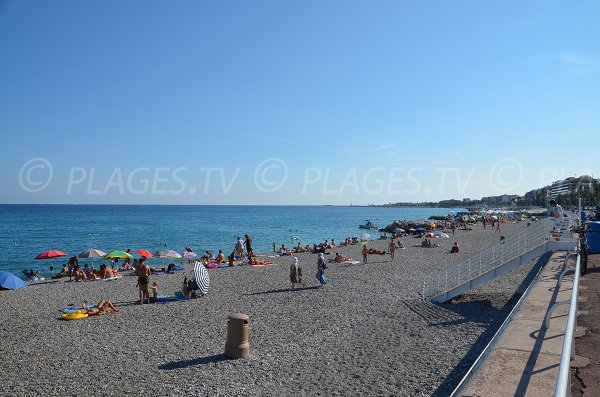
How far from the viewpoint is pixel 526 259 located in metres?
12.5

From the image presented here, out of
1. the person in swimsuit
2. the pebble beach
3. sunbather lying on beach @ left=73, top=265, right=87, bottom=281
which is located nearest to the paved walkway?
the pebble beach

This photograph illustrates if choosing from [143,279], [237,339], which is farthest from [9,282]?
[237,339]

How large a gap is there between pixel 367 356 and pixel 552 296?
12.3 feet

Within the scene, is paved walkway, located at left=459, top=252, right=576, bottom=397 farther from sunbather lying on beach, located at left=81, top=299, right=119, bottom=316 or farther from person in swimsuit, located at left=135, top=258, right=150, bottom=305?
person in swimsuit, located at left=135, top=258, right=150, bottom=305

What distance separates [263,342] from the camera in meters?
10.2

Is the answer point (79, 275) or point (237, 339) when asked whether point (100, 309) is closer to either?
point (237, 339)

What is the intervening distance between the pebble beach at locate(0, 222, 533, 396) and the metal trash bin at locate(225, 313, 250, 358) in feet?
0.58

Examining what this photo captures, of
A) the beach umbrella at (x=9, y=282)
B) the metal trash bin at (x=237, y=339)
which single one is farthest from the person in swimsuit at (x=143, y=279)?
the beach umbrella at (x=9, y=282)

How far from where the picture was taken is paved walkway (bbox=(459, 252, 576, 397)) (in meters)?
4.89

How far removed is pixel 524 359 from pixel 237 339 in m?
5.38

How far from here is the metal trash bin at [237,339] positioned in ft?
29.6

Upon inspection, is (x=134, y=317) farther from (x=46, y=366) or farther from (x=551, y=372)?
(x=551, y=372)

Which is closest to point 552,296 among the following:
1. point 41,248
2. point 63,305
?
point 63,305

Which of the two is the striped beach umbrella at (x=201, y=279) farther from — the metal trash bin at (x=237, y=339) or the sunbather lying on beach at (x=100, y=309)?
the metal trash bin at (x=237, y=339)
